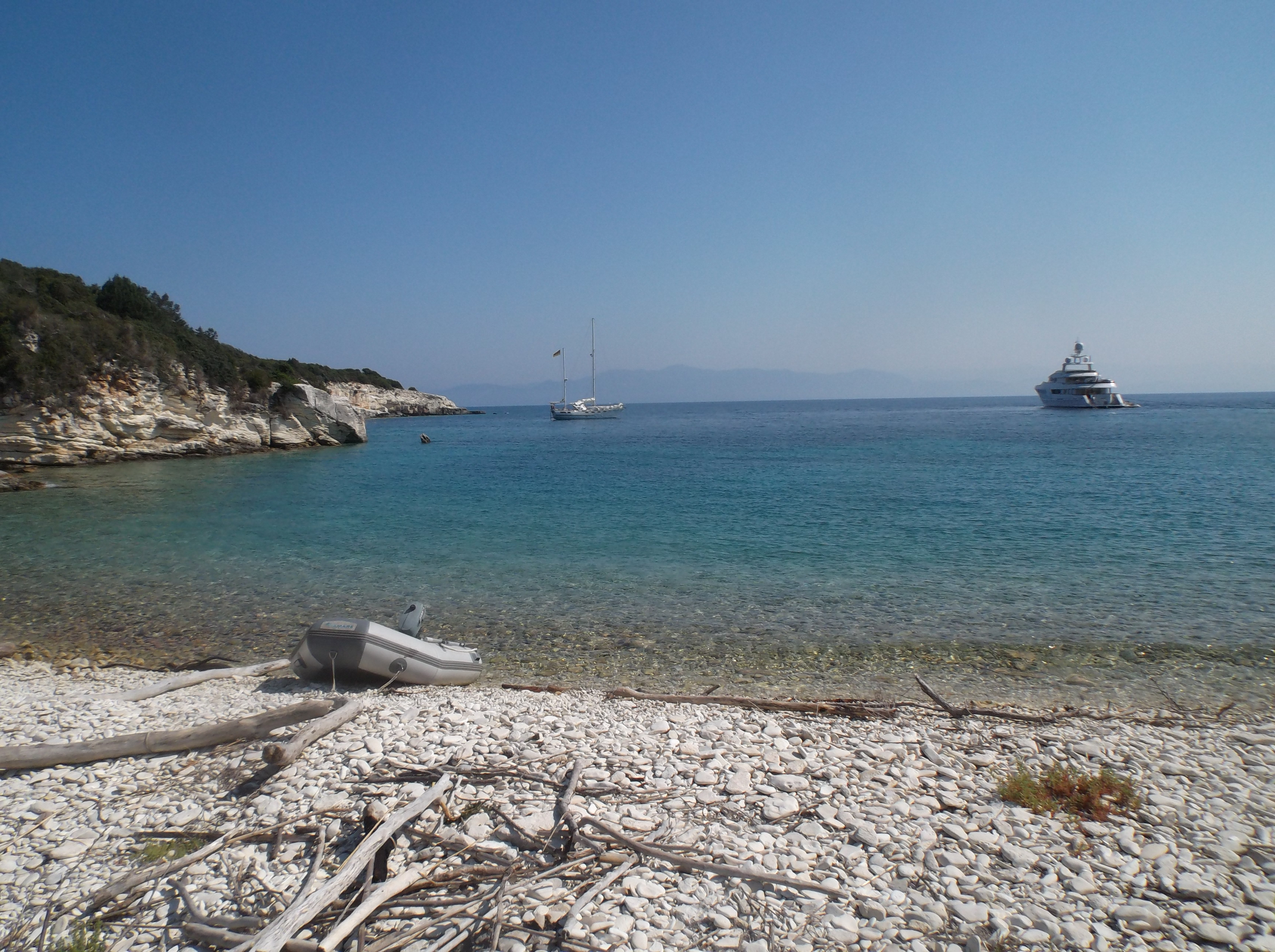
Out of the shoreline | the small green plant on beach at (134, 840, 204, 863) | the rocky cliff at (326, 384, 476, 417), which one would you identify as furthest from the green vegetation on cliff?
the rocky cliff at (326, 384, 476, 417)

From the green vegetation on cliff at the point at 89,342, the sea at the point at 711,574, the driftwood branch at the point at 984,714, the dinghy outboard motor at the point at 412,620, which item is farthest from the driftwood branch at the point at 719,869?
the green vegetation on cliff at the point at 89,342

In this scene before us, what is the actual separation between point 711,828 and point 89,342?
46.9 m

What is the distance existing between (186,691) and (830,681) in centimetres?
874

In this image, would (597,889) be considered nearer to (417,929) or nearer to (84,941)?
(417,929)

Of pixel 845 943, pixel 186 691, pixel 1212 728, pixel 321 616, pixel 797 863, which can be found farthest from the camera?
pixel 321 616

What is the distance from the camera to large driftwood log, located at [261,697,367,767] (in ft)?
19.3

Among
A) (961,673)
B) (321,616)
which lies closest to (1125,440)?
(961,673)

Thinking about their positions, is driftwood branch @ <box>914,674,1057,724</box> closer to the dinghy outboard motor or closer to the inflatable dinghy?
the inflatable dinghy

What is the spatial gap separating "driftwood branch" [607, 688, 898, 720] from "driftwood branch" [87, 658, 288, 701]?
5478mm

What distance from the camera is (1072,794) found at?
5.64 m

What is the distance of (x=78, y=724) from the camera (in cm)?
742

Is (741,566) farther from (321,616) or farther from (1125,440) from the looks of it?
(1125,440)

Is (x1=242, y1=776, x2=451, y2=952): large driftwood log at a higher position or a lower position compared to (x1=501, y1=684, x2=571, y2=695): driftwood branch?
higher

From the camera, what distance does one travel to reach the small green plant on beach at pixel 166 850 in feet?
16.1
